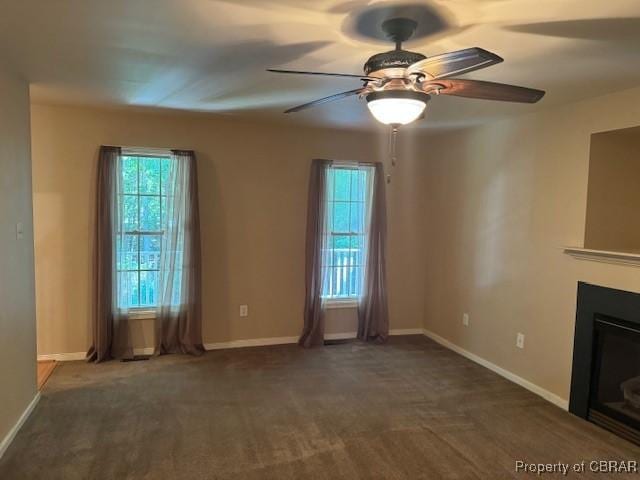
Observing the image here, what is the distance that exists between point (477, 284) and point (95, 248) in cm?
357

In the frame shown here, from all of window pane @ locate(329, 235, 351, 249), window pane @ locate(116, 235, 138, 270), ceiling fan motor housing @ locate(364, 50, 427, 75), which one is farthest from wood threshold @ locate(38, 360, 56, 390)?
ceiling fan motor housing @ locate(364, 50, 427, 75)

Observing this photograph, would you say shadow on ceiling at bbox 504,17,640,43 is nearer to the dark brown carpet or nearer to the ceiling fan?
the ceiling fan

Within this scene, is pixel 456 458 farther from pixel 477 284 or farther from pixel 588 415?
pixel 477 284

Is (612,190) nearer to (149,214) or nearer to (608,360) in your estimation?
(608,360)

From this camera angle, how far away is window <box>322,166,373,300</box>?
16.3 ft

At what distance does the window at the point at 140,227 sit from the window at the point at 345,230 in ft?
5.50

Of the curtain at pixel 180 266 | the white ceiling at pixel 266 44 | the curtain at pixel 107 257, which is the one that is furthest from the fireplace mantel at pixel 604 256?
the curtain at pixel 107 257

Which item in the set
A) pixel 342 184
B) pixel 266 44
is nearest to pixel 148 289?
pixel 342 184

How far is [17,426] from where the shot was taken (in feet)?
9.64

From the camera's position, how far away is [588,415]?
3.30 metres

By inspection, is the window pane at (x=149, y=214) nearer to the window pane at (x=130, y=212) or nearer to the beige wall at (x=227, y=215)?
the window pane at (x=130, y=212)

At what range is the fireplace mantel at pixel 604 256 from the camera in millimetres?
2980

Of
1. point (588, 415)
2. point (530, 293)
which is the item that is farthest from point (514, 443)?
point (530, 293)

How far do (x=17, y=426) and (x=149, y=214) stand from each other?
2062mm
